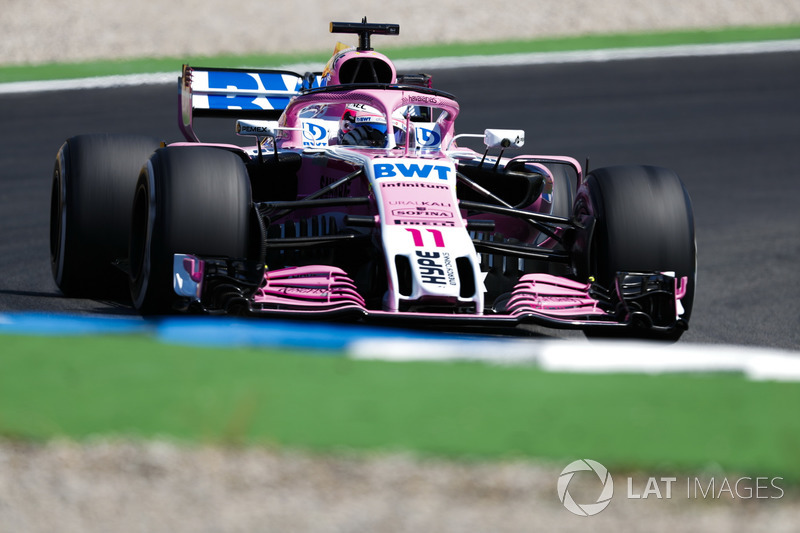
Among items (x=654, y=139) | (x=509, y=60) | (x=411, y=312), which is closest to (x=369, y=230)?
(x=411, y=312)

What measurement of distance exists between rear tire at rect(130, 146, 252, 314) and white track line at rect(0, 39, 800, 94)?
32.7 ft

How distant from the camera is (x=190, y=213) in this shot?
6156mm

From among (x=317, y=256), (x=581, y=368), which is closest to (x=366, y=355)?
(x=581, y=368)

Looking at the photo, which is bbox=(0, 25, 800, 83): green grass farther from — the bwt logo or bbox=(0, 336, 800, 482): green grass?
bbox=(0, 336, 800, 482): green grass

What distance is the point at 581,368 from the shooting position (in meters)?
4.65

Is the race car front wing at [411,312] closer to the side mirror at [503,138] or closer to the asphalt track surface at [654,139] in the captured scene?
the asphalt track surface at [654,139]

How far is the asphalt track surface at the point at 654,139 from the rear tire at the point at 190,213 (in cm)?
103

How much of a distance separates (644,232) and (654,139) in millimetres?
8058

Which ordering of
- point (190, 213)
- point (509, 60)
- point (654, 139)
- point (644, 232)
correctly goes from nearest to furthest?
point (190, 213)
point (644, 232)
point (654, 139)
point (509, 60)

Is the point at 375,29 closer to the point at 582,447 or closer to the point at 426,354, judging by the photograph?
the point at 426,354

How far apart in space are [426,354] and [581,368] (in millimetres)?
554

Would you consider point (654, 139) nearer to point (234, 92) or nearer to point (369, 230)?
point (234, 92)

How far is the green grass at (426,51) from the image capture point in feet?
55.2

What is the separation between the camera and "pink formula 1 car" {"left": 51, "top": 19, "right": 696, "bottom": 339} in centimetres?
614
